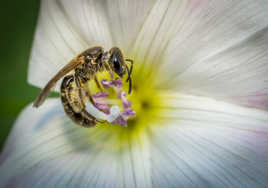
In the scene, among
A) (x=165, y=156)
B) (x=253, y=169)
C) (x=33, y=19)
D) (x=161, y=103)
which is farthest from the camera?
(x=33, y=19)

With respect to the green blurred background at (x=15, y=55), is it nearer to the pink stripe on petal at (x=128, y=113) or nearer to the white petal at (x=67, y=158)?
the white petal at (x=67, y=158)

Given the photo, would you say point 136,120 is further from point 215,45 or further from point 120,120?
point 215,45

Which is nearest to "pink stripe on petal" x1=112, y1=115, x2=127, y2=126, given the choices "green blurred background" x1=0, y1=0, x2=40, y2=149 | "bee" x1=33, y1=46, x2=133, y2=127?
"bee" x1=33, y1=46, x2=133, y2=127

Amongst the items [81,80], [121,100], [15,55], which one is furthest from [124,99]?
[15,55]

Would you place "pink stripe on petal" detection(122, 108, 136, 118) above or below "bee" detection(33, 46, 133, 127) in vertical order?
below

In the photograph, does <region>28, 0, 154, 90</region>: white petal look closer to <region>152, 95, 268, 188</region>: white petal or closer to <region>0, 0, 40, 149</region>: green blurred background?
<region>152, 95, 268, 188</region>: white petal

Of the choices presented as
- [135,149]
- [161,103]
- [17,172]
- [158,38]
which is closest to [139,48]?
[158,38]

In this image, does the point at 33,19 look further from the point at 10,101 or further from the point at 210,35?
the point at 210,35
